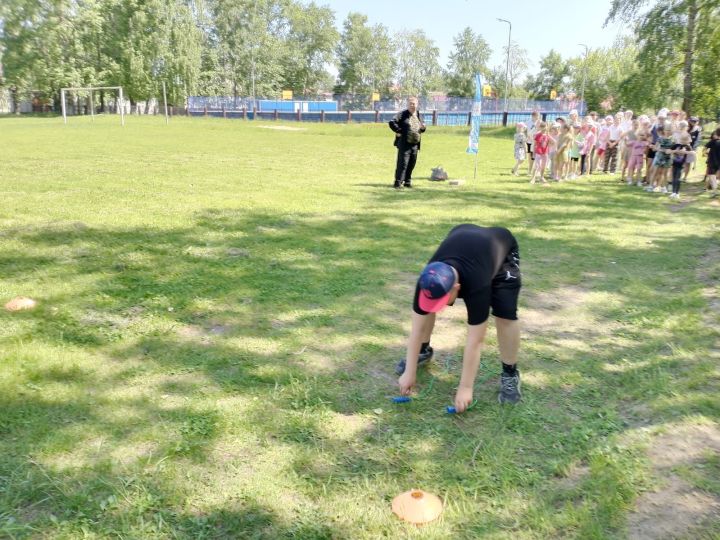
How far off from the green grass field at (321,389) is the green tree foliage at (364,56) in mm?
102115

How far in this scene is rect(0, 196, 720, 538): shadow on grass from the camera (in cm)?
293

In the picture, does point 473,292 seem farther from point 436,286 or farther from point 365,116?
point 365,116

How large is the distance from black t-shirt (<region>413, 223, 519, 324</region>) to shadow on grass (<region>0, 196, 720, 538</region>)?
2.94 feet

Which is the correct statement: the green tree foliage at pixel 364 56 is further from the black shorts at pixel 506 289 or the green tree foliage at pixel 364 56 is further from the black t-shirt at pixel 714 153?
the black shorts at pixel 506 289

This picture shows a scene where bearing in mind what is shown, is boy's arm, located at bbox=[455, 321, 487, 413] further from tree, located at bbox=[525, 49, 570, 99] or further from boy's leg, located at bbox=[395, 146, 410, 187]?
tree, located at bbox=[525, 49, 570, 99]

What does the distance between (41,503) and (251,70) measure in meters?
92.3

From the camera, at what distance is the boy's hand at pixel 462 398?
148 inches

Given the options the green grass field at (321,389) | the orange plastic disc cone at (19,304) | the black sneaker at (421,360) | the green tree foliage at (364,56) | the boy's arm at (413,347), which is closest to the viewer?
the green grass field at (321,389)

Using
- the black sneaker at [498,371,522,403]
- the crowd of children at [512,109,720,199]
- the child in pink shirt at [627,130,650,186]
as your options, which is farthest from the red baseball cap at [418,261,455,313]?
the child in pink shirt at [627,130,650,186]

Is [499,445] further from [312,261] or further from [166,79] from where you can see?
[166,79]

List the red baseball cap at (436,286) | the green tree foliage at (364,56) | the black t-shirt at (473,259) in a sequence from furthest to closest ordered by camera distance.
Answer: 1. the green tree foliage at (364,56)
2. the black t-shirt at (473,259)
3. the red baseball cap at (436,286)

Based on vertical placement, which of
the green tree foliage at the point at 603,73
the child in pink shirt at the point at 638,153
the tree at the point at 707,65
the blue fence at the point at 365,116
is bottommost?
the child in pink shirt at the point at 638,153

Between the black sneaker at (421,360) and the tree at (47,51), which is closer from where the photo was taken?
the black sneaker at (421,360)

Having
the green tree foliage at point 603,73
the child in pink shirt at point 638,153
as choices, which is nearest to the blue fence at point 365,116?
the green tree foliage at point 603,73
